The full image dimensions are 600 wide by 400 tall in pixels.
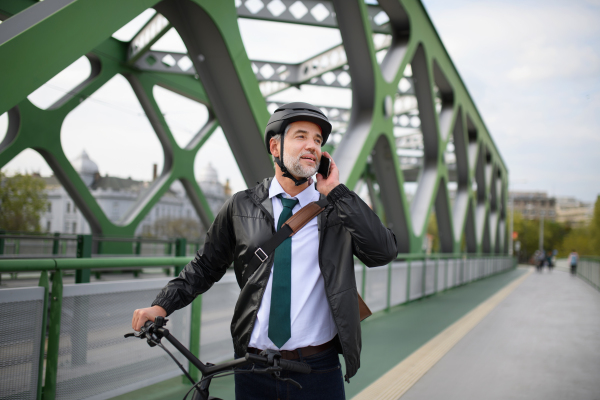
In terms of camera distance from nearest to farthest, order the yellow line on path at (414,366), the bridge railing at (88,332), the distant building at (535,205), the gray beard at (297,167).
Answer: the gray beard at (297,167) < the bridge railing at (88,332) < the yellow line on path at (414,366) < the distant building at (535,205)

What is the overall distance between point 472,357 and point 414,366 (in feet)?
3.00

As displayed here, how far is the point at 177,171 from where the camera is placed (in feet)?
67.6

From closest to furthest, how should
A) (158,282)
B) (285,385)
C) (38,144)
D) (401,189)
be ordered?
(285,385), (158,282), (401,189), (38,144)

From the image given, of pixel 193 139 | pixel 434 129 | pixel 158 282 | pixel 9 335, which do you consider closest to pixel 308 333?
pixel 9 335

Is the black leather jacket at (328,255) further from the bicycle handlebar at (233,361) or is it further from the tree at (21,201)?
the tree at (21,201)

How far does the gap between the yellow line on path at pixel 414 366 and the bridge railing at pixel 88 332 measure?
1.49 metres

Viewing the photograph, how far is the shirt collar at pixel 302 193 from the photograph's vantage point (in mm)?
2096

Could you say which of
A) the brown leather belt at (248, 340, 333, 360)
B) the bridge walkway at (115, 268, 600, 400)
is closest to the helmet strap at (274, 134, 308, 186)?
the brown leather belt at (248, 340, 333, 360)

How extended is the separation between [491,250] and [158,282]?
31890 mm

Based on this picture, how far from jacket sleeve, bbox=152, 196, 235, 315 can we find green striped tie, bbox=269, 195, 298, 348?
33 centimetres

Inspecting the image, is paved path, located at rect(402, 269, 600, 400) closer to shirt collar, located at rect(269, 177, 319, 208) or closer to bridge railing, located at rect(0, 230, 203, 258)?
shirt collar, located at rect(269, 177, 319, 208)

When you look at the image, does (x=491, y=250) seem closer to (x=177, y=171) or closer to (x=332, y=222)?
(x=177, y=171)

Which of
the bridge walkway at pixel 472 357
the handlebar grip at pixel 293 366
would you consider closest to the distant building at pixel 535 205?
the bridge walkway at pixel 472 357

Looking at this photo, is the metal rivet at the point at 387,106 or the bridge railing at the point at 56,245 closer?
the bridge railing at the point at 56,245
